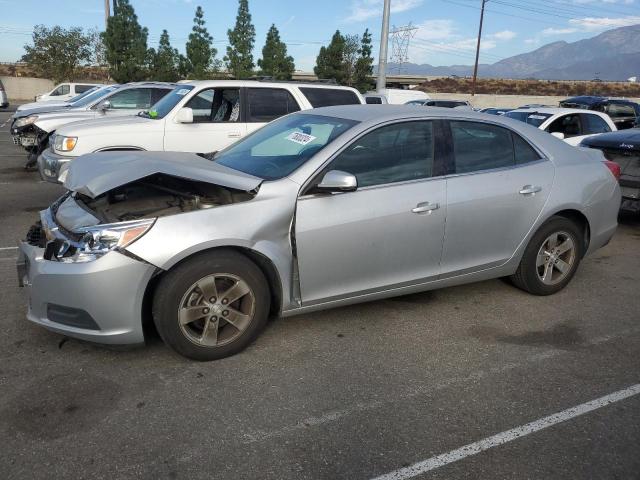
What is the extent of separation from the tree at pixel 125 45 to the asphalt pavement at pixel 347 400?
113 ft

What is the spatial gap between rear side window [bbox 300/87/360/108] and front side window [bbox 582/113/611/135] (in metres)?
4.88

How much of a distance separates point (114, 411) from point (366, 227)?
1947 mm

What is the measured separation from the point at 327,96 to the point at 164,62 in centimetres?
3178

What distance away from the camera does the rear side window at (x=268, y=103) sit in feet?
26.6

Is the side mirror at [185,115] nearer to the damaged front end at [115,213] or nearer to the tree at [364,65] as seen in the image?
the damaged front end at [115,213]

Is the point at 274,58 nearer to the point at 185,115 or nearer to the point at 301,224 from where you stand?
the point at 185,115

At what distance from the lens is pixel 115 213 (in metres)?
3.71

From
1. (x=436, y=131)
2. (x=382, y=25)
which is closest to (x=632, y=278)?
(x=436, y=131)

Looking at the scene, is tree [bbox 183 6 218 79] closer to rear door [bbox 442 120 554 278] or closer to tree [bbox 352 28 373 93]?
tree [bbox 352 28 373 93]

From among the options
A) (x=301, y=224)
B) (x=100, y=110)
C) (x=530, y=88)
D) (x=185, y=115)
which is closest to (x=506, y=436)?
(x=301, y=224)

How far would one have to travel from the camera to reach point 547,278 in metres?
4.82

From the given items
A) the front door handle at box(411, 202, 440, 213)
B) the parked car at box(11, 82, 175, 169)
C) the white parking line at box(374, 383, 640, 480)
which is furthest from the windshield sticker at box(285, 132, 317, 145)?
the parked car at box(11, 82, 175, 169)

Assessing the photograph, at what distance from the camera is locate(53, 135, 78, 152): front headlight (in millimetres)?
7344

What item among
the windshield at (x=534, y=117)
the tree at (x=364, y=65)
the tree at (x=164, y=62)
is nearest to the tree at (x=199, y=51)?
the tree at (x=164, y=62)
